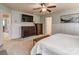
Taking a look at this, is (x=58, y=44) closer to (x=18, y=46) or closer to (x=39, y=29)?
(x=39, y=29)

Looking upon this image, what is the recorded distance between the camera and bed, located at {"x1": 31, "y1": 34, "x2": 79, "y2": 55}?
1007 millimetres

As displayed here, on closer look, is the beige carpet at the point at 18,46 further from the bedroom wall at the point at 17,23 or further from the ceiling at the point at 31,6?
the ceiling at the point at 31,6

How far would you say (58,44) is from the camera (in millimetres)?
1071

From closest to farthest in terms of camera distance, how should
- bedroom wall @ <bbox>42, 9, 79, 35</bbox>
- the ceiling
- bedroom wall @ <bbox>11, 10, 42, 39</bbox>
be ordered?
the ceiling < bedroom wall @ <bbox>42, 9, 79, 35</bbox> < bedroom wall @ <bbox>11, 10, 42, 39</bbox>

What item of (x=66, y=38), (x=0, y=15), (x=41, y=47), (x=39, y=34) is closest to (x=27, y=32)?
(x=39, y=34)

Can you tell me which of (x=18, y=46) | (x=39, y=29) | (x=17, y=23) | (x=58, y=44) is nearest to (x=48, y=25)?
(x=39, y=29)

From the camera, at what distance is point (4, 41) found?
1.13 m

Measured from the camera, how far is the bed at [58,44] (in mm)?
1007

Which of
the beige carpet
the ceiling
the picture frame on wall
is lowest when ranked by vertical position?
the beige carpet

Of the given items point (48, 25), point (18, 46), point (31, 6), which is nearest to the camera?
point (31, 6)

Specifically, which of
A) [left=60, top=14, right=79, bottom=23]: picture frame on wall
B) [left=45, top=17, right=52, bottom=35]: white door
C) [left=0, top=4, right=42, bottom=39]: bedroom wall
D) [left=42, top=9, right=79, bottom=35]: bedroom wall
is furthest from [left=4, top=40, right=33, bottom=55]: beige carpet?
[left=60, top=14, right=79, bottom=23]: picture frame on wall

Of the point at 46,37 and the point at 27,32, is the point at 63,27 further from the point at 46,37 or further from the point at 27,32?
the point at 27,32

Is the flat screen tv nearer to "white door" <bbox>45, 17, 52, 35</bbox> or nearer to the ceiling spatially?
the ceiling

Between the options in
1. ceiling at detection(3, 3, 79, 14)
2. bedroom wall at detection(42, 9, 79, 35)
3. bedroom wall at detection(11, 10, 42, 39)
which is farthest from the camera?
bedroom wall at detection(11, 10, 42, 39)
